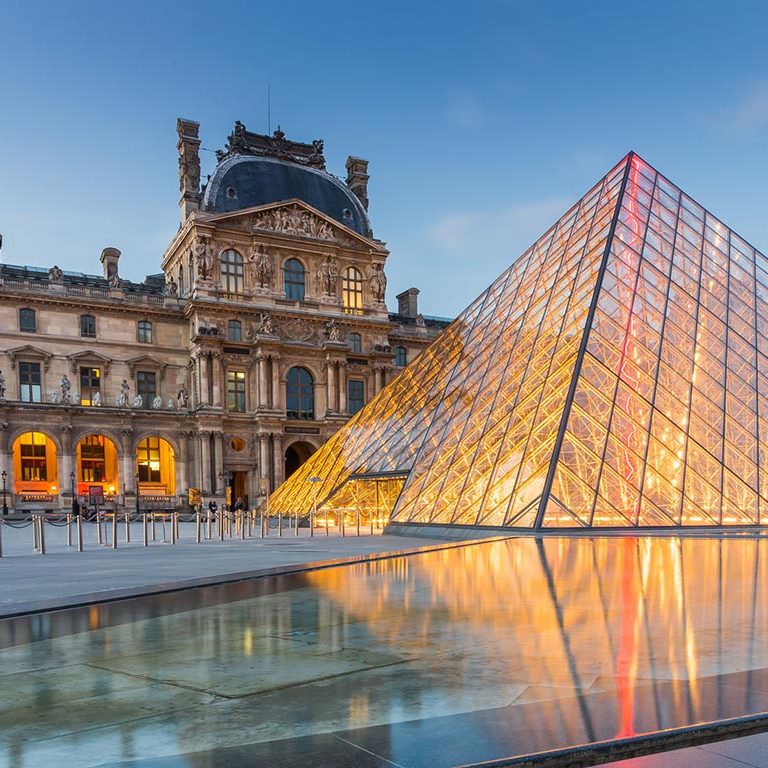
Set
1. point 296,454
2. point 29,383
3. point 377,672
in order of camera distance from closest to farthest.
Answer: point 377,672 < point 29,383 < point 296,454

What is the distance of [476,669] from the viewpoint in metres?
4.26

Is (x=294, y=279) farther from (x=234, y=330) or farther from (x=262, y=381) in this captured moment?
(x=262, y=381)

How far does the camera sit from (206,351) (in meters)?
44.5

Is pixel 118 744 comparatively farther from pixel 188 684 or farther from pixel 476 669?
pixel 476 669

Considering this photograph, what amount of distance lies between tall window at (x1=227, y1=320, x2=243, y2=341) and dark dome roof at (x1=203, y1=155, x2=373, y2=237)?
7.13 meters

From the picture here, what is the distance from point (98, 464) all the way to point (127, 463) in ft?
10.7

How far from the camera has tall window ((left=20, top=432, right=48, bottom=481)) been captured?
42.8 m

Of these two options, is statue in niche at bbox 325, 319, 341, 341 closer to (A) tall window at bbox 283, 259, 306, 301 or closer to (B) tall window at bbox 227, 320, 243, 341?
(A) tall window at bbox 283, 259, 306, 301

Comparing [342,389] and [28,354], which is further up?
[28,354]

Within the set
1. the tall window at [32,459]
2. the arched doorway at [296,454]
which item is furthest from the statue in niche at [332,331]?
the tall window at [32,459]

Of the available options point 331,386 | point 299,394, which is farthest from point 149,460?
point 331,386

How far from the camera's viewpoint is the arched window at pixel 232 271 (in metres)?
46.2

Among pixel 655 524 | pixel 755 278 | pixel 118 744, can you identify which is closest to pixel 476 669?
pixel 118 744

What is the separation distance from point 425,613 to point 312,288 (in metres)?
43.5
